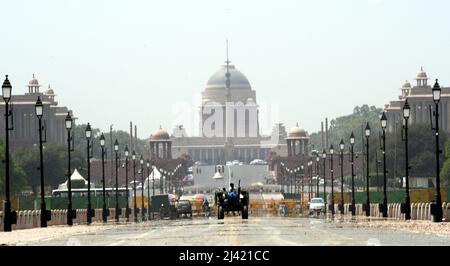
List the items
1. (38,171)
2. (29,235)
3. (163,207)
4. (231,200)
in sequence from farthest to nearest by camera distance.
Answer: (38,171) → (163,207) → (231,200) → (29,235)

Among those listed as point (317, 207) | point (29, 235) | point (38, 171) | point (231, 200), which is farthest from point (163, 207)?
point (38, 171)

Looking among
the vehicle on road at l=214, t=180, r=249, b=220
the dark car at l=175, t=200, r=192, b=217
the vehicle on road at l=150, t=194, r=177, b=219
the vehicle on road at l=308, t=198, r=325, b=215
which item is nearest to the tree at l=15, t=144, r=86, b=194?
the vehicle on road at l=150, t=194, r=177, b=219

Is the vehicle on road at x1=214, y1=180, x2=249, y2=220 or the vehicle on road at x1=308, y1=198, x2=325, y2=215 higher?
the vehicle on road at x1=214, y1=180, x2=249, y2=220

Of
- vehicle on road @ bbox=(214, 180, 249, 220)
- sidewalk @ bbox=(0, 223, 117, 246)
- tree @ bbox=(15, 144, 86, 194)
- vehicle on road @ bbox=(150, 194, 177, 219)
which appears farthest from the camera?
tree @ bbox=(15, 144, 86, 194)

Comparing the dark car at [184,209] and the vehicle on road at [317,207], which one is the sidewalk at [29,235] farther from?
the vehicle on road at [317,207]

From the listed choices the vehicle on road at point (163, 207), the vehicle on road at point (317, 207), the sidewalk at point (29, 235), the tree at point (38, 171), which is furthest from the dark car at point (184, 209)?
the tree at point (38, 171)

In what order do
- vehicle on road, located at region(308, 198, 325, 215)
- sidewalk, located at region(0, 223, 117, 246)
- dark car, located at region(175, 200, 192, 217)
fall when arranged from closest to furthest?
sidewalk, located at region(0, 223, 117, 246)
dark car, located at region(175, 200, 192, 217)
vehicle on road, located at region(308, 198, 325, 215)

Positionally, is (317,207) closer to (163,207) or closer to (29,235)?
(163,207)

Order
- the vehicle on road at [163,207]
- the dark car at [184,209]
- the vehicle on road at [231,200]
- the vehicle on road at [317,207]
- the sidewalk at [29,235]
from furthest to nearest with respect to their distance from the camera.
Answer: the vehicle on road at [317,207] → the vehicle on road at [163,207] → the dark car at [184,209] → the vehicle on road at [231,200] → the sidewalk at [29,235]

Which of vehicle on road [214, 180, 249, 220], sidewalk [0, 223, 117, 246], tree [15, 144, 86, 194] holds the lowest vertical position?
sidewalk [0, 223, 117, 246]

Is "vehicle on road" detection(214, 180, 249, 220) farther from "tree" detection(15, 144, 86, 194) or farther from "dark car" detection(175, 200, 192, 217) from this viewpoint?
"tree" detection(15, 144, 86, 194)

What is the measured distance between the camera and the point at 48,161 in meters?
199

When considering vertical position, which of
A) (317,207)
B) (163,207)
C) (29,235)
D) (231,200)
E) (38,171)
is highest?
(38,171)
